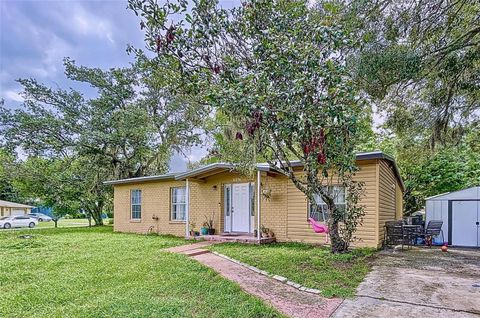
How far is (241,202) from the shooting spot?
38.5 ft

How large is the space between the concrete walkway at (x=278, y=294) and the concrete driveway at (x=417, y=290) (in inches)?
9.6

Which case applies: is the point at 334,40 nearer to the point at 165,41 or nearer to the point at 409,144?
the point at 165,41

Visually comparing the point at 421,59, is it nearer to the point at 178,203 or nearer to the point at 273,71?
the point at 273,71

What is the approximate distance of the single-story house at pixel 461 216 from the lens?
10586 mm

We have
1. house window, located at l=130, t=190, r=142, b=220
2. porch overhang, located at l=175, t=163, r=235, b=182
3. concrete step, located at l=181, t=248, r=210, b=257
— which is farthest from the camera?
house window, located at l=130, t=190, r=142, b=220

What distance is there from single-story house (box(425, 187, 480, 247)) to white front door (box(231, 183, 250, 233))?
21.5 feet

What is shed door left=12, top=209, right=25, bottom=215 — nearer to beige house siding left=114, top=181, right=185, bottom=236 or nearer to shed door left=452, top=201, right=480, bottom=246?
beige house siding left=114, top=181, right=185, bottom=236

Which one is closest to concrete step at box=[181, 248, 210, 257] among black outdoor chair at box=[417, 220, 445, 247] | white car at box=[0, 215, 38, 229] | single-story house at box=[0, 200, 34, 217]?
black outdoor chair at box=[417, 220, 445, 247]

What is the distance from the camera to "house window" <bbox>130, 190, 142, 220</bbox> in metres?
14.9

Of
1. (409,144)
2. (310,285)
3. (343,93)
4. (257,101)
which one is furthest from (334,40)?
(409,144)

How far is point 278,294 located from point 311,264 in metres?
2.05

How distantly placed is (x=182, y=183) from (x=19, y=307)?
870 centimetres

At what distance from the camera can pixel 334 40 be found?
18.0 feet

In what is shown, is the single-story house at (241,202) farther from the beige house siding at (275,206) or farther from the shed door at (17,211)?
the shed door at (17,211)
